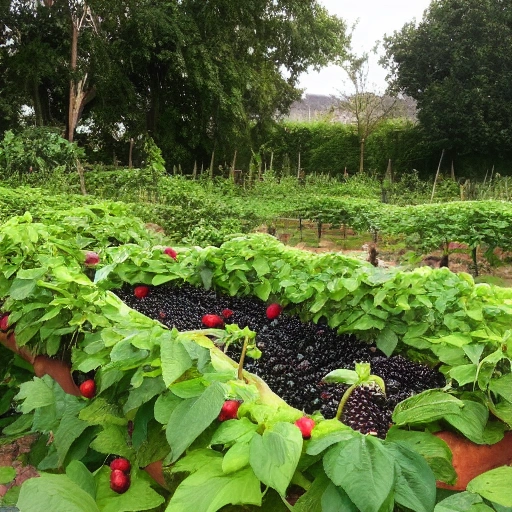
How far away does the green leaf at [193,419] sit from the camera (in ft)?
2.86

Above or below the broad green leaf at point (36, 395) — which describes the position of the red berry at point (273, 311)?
above

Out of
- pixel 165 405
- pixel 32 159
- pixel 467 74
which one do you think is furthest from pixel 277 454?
pixel 467 74

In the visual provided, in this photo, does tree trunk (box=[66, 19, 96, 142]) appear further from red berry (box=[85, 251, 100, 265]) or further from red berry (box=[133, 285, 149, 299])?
red berry (box=[133, 285, 149, 299])

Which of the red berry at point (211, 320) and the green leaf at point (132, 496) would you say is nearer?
the green leaf at point (132, 496)

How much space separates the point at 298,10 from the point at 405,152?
588 cm

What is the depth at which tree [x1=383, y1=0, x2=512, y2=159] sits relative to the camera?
17.9m

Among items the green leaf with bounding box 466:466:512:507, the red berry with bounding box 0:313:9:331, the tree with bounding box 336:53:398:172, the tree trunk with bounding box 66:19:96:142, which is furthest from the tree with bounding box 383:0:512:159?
the green leaf with bounding box 466:466:512:507

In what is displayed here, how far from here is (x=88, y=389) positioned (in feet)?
4.61

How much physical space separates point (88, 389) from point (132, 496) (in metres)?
0.36

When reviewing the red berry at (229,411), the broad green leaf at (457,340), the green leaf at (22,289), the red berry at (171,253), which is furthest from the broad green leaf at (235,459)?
the red berry at (171,253)

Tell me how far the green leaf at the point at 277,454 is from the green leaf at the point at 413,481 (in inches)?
5.8

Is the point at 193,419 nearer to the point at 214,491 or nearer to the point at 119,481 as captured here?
the point at 214,491

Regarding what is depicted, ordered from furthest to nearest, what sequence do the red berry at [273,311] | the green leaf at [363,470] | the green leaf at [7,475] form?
the green leaf at [7,475], the red berry at [273,311], the green leaf at [363,470]

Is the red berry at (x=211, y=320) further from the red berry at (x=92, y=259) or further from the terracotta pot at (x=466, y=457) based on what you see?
the terracotta pot at (x=466, y=457)
